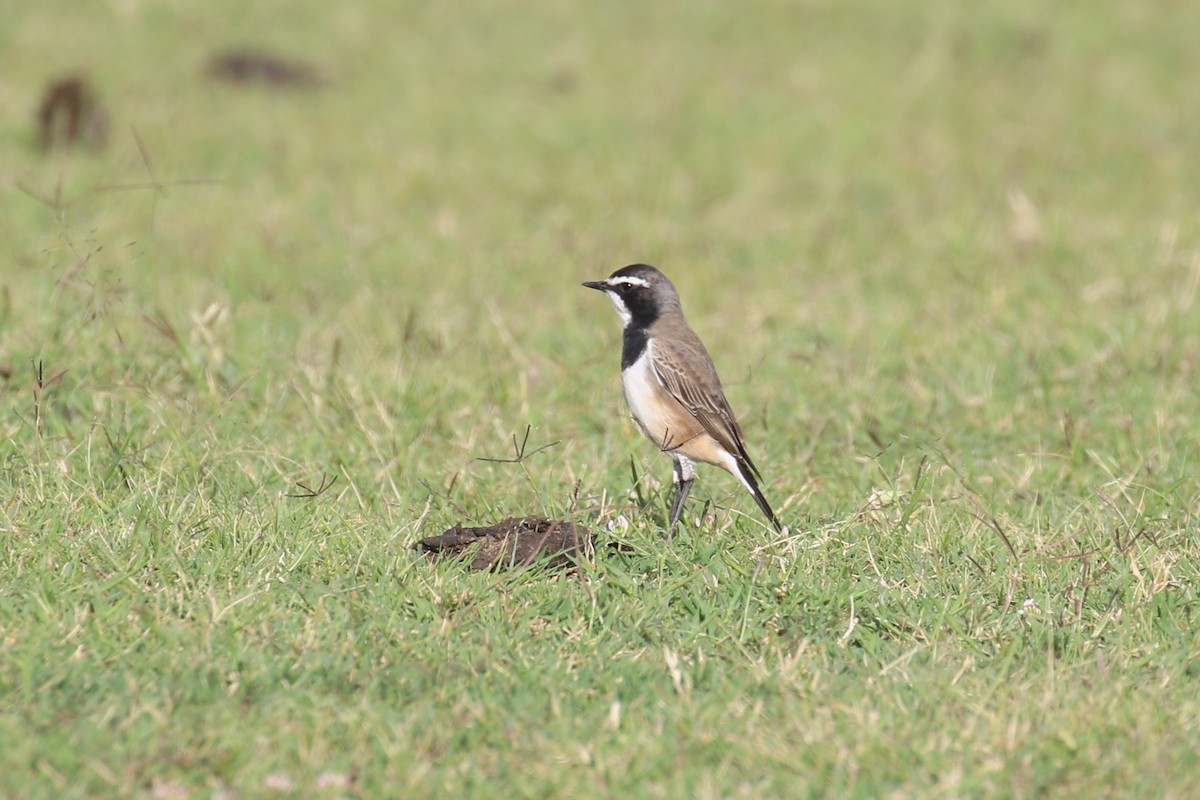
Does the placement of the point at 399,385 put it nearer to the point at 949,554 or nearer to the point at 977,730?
the point at 949,554

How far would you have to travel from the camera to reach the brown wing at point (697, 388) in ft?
21.5

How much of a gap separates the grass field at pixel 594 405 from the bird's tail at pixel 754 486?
0.12m

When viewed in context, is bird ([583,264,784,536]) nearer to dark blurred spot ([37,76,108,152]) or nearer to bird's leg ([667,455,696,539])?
bird's leg ([667,455,696,539])

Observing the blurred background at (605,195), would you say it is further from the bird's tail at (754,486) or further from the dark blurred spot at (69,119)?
the bird's tail at (754,486)

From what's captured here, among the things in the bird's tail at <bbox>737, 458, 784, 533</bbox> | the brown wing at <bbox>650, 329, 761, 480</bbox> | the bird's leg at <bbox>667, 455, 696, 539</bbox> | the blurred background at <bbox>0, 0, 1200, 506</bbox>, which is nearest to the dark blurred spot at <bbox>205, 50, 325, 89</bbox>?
the blurred background at <bbox>0, 0, 1200, 506</bbox>

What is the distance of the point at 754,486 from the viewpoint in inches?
251

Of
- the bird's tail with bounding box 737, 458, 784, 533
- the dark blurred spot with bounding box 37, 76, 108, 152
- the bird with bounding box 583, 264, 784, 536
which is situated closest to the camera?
the bird's tail with bounding box 737, 458, 784, 533

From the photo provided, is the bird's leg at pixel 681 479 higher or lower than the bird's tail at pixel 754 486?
lower

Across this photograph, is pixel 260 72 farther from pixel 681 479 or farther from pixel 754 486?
pixel 754 486

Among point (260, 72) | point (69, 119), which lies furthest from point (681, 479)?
point (260, 72)

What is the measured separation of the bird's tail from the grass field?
0.40ft

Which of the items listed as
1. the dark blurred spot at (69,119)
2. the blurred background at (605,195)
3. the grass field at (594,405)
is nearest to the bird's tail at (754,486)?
the grass field at (594,405)

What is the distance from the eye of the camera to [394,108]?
13.0 metres

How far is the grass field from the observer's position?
4.52 meters
